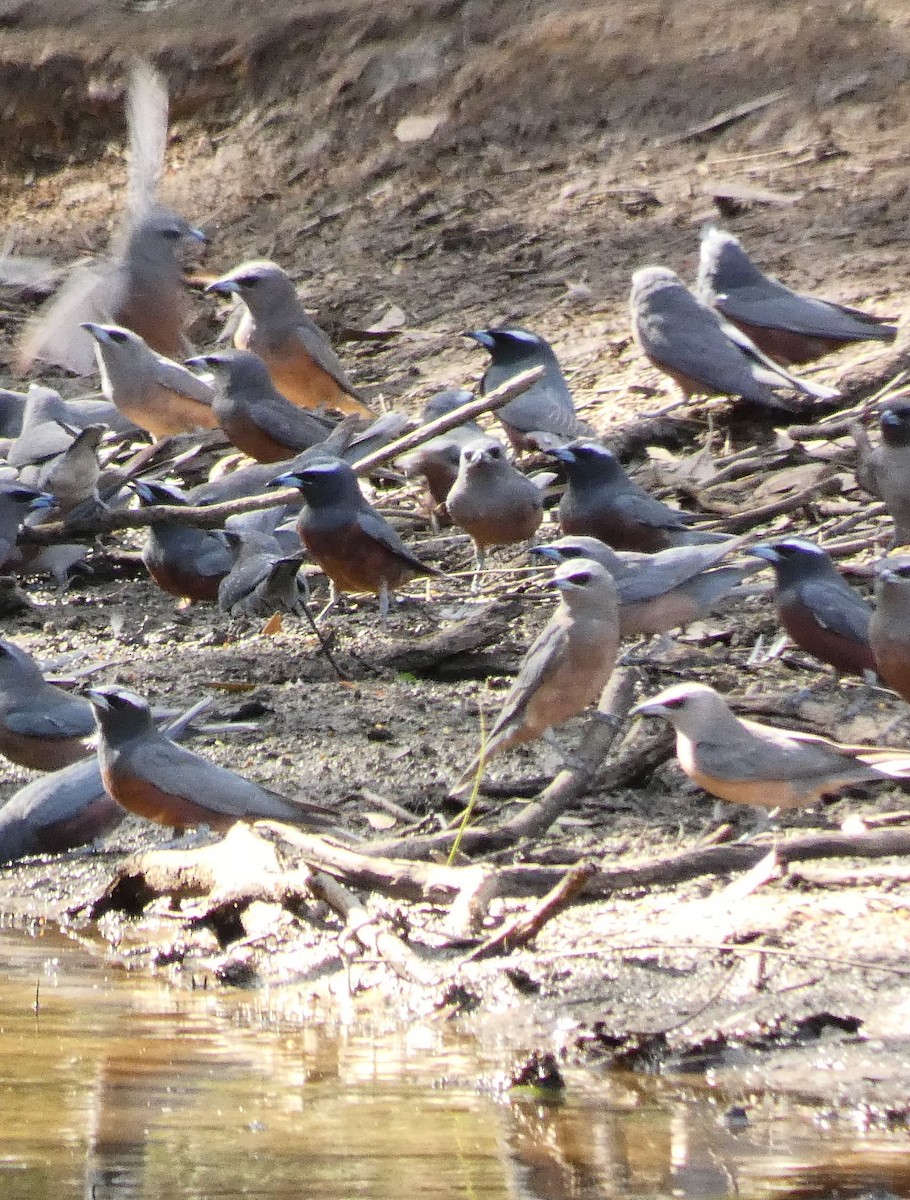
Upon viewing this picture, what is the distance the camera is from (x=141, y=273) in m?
12.8

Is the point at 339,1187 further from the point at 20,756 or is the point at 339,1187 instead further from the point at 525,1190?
the point at 20,756

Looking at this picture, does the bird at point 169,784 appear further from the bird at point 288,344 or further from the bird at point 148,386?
the bird at point 288,344

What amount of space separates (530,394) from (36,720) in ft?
12.7

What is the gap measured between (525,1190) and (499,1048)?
3.22 feet

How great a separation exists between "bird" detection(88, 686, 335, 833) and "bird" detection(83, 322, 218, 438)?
17.6ft

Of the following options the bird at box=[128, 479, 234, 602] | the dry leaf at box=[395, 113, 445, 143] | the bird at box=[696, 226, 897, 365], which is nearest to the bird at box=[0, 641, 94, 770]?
the bird at box=[128, 479, 234, 602]

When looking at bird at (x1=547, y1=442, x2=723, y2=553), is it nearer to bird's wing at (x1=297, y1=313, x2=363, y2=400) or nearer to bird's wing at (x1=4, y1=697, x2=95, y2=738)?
bird's wing at (x1=4, y1=697, x2=95, y2=738)

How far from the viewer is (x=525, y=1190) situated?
385 centimetres

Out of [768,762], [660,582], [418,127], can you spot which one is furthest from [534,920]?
[418,127]

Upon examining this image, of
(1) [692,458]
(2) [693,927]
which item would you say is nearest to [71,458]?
(1) [692,458]

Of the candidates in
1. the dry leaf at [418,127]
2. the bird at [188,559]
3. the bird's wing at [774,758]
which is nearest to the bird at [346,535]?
the bird at [188,559]

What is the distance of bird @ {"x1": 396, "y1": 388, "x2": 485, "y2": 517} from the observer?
10.6 meters

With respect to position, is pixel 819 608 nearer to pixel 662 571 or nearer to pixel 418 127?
pixel 662 571

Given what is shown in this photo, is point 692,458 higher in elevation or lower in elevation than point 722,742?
higher
